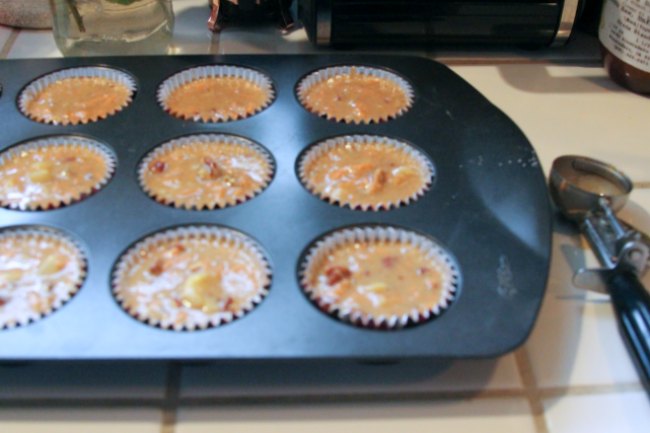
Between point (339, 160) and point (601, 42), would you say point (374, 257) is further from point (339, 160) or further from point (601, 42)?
point (601, 42)

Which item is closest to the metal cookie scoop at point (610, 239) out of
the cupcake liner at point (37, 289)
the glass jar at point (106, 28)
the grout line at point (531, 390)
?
the grout line at point (531, 390)

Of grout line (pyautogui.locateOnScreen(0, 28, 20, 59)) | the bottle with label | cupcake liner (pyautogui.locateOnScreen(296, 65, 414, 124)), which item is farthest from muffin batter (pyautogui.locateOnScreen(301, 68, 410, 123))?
grout line (pyautogui.locateOnScreen(0, 28, 20, 59))

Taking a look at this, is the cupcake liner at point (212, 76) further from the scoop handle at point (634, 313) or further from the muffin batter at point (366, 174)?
the scoop handle at point (634, 313)

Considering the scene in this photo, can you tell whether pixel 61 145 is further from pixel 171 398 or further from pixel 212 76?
pixel 171 398

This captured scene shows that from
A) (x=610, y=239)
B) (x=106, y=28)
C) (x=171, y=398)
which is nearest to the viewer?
(x=171, y=398)

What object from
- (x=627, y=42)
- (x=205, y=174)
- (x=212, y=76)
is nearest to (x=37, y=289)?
(x=205, y=174)

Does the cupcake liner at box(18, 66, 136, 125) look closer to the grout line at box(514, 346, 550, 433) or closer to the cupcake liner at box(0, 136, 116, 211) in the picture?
the cupcake liner at box(0, 136, 116, 211)

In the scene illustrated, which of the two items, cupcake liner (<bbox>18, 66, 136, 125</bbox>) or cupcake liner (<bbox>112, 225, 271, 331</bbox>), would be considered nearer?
cupcake liner (<bbox>112, 225, 271, 331</bbox>)
